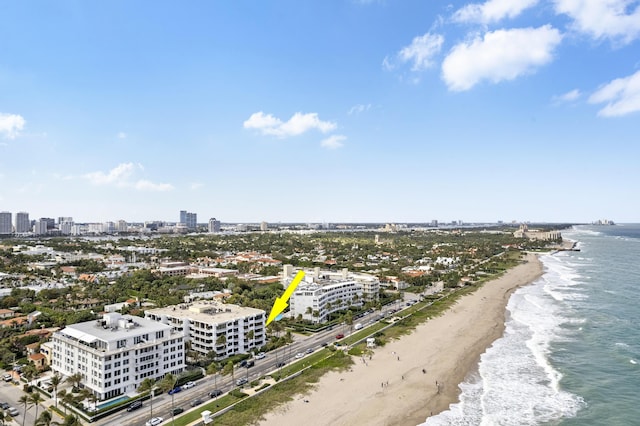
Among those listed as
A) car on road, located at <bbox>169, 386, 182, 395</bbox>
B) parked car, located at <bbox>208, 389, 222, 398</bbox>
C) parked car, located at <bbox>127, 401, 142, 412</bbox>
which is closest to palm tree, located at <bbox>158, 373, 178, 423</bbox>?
car on road, located at <bbox>169, 386, 182, 395</bbox>

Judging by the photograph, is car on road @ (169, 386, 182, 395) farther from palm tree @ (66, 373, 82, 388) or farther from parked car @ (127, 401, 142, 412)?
palm tree @ (66, 373, 82, 388)

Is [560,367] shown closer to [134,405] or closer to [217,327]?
[217,327]

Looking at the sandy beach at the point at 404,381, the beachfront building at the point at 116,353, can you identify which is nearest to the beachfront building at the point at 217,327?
the beachfront building at the point at 116,353

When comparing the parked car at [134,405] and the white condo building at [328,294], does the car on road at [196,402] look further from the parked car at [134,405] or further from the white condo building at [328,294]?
the white condo building at [328,294]

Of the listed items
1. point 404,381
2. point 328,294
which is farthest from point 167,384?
point 328,294

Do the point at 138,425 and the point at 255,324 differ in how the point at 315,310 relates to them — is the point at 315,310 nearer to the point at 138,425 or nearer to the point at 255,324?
the point at 255,324
